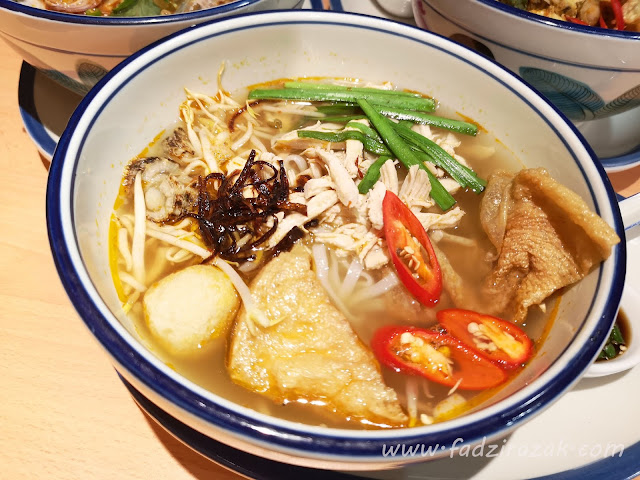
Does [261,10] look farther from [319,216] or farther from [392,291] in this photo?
[392,291]

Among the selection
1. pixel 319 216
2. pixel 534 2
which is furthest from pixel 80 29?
pixel 534 2

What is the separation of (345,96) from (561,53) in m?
0.84

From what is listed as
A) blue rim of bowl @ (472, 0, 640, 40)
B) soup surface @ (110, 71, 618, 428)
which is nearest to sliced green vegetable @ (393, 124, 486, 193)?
soup surface @ (110, 71, 618, 428)

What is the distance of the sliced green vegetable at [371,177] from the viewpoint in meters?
1.81

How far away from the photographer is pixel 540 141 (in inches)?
71.6

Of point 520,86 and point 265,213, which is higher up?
point 520,86

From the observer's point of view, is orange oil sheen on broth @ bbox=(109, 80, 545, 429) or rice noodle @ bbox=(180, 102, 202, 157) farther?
rice noodle @ bbox=(180, 102, 202, 157)

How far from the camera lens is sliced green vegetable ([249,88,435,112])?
6.68 feet

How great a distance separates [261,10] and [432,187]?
995 mm

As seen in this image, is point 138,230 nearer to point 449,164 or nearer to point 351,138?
point 351,138

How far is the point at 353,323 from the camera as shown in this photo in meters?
1.67

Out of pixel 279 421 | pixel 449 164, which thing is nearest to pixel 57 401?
pixel 279 421

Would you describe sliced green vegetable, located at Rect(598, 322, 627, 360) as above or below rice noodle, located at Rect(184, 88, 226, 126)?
below

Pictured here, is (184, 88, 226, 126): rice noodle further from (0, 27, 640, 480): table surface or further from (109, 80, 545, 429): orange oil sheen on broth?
(0, 27, 640, 480): table surface
